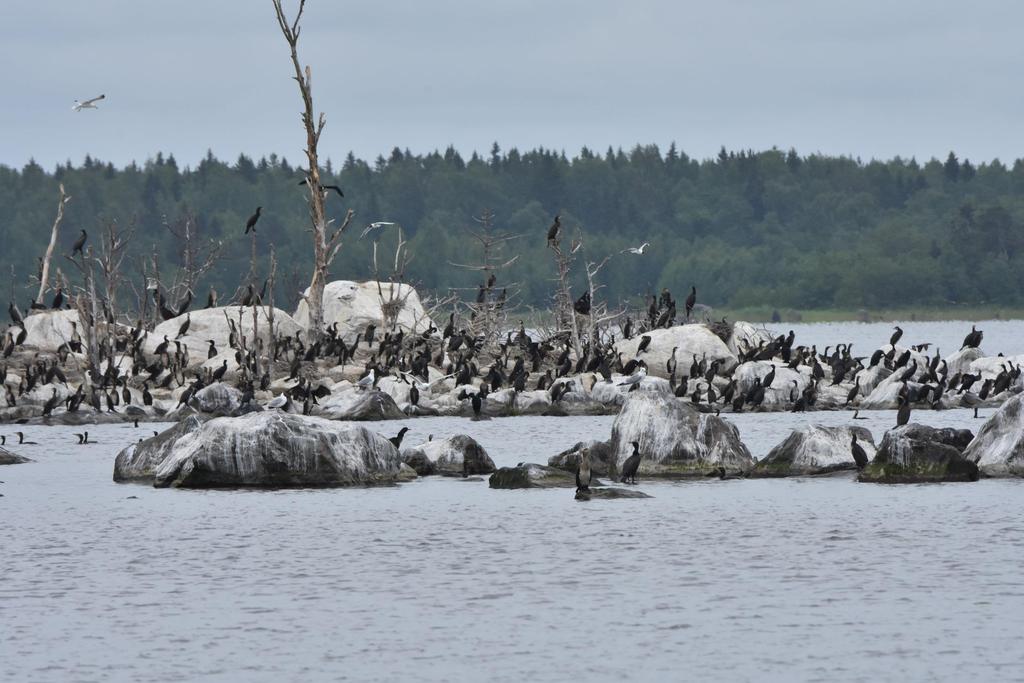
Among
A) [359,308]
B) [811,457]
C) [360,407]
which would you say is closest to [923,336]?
[359,308]

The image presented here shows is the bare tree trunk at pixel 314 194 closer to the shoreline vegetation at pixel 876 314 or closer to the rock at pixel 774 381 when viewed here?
the rock at pixel 774 381

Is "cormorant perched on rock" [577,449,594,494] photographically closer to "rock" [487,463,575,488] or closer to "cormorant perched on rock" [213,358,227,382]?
"rock" [487,463,575,488]

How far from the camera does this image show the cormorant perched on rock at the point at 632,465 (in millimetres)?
25516

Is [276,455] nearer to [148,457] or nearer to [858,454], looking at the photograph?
[148,457]

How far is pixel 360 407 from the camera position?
38250 millimetres

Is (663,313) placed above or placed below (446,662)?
above

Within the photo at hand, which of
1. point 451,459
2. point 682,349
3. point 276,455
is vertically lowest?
point 451,459

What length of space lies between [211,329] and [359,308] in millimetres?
5078

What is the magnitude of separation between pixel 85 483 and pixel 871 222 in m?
162

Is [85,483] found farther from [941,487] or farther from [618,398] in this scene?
[618,398]

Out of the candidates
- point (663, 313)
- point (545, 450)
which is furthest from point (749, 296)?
point (545, 450)

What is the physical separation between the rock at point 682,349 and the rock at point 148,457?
18.7m

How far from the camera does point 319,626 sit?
52.3ft

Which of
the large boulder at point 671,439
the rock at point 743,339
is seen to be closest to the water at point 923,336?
the rock at point 743,339
